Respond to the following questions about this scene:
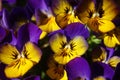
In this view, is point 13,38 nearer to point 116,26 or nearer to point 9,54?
point 9,54

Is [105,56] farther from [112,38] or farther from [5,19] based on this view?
[5,19]

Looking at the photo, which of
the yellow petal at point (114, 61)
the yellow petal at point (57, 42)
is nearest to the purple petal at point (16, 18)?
the yellow petal at point (57, 42)

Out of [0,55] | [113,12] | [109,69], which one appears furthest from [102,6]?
[0,55]

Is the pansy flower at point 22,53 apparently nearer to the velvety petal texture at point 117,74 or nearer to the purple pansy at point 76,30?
the purple pansy at point 76,30

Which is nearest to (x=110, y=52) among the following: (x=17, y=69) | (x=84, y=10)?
(x=84, y=10)

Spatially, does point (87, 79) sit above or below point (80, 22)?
below
